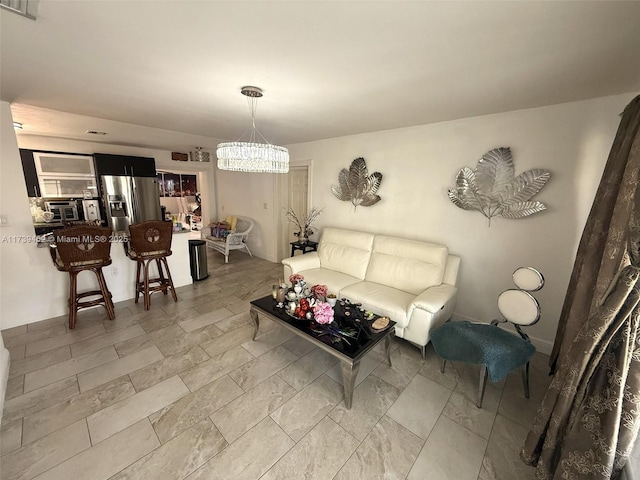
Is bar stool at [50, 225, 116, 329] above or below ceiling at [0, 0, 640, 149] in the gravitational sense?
below

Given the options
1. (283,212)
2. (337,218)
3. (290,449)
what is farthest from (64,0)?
(283,212)

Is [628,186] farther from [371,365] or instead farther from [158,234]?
[158,234]

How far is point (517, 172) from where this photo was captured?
247 cm

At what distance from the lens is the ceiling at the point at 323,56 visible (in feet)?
3.77

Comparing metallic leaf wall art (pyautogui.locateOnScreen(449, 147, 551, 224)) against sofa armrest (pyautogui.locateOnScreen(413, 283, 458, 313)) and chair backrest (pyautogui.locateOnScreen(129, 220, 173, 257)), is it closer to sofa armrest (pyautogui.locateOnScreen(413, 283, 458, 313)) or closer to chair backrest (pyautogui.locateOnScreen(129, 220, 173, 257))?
sofa armrest (pyautogui.locateOnScreen(413, 283, 458, 313))

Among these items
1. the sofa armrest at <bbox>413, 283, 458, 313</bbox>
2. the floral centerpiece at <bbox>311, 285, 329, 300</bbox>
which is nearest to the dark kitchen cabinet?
the floral centerpiece at <bbox>311, 285, 329, 300</bbox>

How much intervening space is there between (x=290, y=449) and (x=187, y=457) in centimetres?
59

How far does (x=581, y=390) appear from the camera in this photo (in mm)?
1138

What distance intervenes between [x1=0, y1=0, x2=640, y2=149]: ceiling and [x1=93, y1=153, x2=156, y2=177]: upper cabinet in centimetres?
177

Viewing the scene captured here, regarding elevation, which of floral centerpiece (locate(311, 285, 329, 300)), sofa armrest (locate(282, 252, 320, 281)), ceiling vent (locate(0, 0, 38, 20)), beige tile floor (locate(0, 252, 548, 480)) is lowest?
beige tile floor (locate(0, 252, 548, 480))

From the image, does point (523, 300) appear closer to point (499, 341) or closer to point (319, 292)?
point (499, 341)

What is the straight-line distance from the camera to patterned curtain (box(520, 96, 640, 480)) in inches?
39.3

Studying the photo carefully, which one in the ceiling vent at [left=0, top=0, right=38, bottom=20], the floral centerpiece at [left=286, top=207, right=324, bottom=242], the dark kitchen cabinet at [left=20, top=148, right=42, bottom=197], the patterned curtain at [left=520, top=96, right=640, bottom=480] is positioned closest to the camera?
the patterned curtain at [left=520, top=96, right=640, bottom=480]

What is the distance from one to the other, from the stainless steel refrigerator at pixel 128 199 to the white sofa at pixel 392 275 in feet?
11.6
